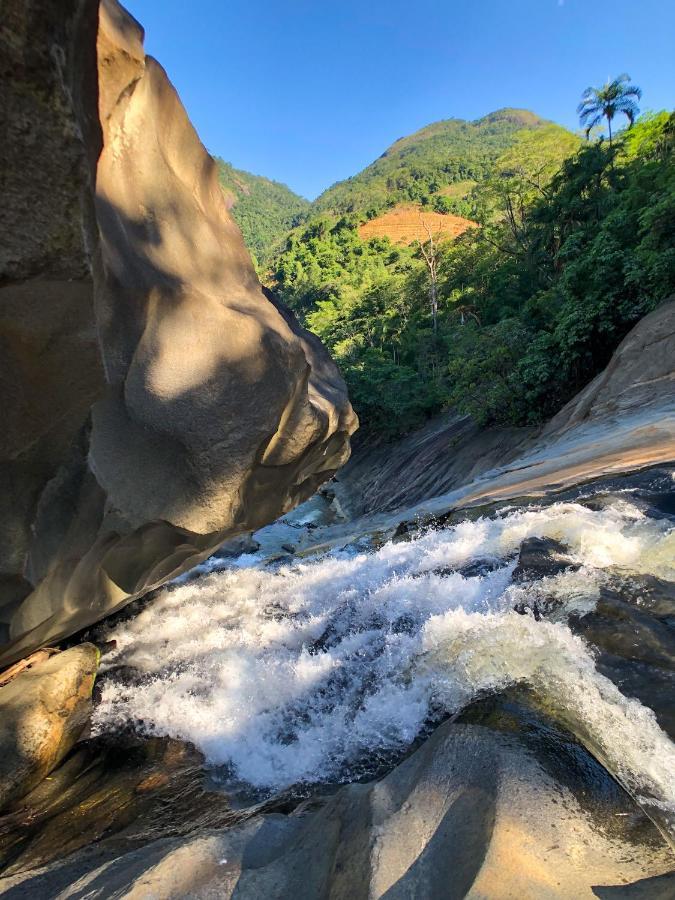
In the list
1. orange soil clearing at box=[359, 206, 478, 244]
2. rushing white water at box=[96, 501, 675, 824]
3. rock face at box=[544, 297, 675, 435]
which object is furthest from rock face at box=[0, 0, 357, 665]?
orange soil clearing at box=[359, 206, 478, 244]

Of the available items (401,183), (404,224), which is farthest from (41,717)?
(401,183)

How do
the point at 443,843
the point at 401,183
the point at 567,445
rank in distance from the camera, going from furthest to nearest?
the point at 401,183 → the point at 567,445 → the point at 443,843

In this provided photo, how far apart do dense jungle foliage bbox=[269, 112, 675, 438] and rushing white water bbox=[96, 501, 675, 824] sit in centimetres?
936

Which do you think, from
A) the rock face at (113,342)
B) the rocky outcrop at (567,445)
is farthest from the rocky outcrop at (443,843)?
the rocky outcrop at (567,445)

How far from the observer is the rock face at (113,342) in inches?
83.2

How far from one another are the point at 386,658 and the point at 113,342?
3126 millimetres

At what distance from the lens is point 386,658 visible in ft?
13.8

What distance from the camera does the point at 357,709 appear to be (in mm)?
3785

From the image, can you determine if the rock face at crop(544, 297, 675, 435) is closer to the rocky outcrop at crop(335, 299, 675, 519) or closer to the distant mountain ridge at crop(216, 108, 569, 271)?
the rocky outcrop at crop(335, 299, 675, 519)

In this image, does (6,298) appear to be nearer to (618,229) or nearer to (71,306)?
(71,306)

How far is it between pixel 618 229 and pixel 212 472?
49.4ft

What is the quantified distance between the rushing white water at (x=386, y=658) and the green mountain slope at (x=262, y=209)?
3858 inches

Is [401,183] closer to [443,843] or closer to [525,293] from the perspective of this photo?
[525,293]

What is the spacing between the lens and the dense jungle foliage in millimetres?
13688
